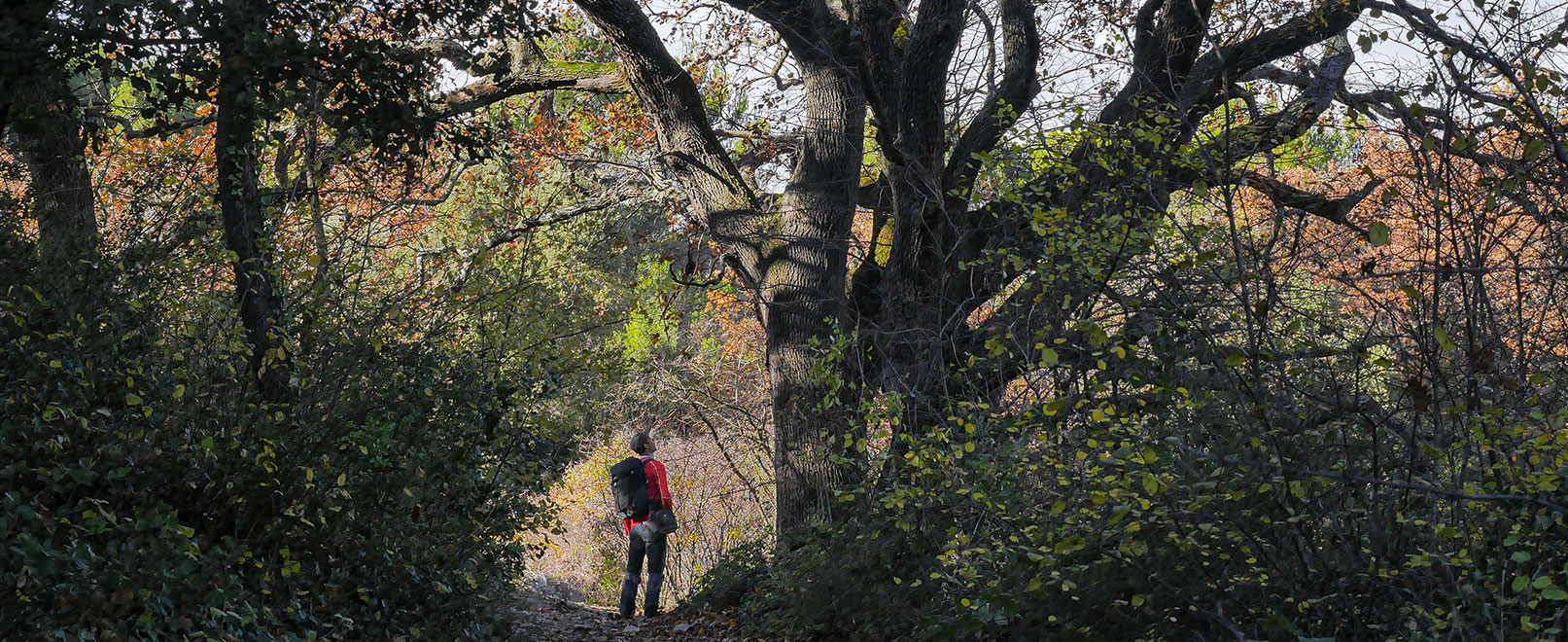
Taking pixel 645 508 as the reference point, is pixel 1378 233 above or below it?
below

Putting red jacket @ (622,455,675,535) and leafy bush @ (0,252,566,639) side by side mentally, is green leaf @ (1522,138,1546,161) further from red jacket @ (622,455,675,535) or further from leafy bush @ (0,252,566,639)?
red jacket @ (622,455,675,535)

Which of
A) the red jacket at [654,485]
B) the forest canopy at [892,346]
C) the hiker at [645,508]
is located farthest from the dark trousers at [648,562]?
the forest canopy at [892,346]

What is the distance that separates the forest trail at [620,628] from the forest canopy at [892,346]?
321 millimetres

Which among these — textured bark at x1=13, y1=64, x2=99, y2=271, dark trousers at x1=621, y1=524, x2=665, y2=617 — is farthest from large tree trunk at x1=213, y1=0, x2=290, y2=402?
dark trousers at x1=621, y1=524, x2=665, y2=617

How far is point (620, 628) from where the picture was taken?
373 inches

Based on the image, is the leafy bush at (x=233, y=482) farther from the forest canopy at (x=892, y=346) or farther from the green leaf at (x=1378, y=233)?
the green leaf at (x=1378, y=233)

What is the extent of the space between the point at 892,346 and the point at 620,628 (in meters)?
3.48

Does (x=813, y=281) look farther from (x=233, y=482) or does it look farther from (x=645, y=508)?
(x=233, y=482)

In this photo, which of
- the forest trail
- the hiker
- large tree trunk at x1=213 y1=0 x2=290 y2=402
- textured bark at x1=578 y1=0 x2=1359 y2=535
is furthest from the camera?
the hiker

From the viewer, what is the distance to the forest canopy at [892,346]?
386cm

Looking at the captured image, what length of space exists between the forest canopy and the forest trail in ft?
1.05

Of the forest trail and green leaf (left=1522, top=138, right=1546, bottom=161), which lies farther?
the forest trail

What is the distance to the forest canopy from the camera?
3.86 m

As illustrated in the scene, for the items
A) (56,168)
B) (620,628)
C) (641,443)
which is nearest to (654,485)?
(641,443)
